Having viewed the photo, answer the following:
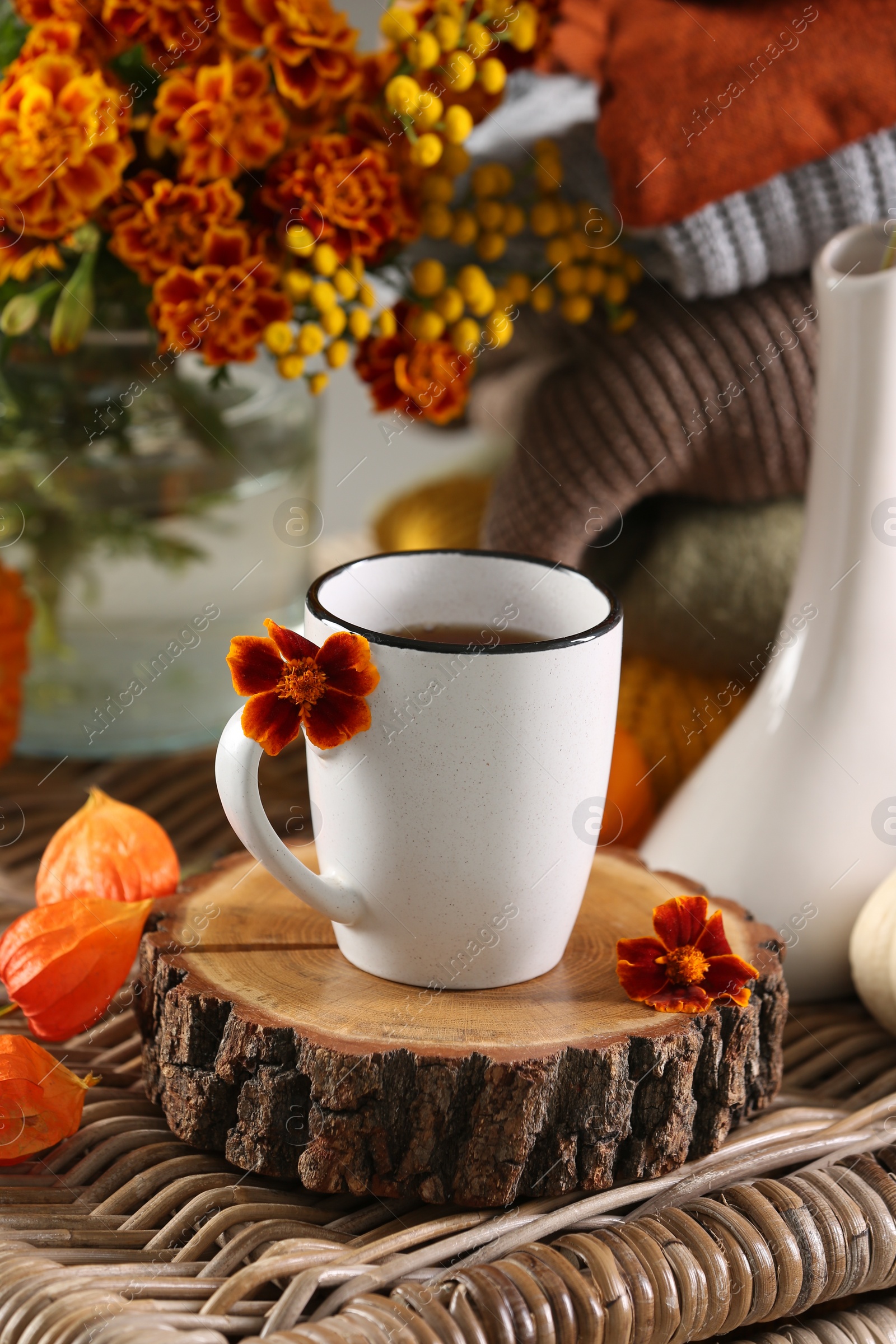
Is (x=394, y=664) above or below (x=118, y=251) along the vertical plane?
below

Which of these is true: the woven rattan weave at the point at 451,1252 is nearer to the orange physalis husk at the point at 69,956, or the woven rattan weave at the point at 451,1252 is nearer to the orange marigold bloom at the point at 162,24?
the orange physalis husk at the point at 69,956

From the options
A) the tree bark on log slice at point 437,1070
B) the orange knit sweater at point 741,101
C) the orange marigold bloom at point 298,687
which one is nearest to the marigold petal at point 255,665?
Answer: the orange marigold bloom at point 298,687

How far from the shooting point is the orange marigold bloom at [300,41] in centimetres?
57

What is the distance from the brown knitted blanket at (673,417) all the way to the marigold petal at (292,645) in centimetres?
30

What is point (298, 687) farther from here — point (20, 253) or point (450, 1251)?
point (20, 253)

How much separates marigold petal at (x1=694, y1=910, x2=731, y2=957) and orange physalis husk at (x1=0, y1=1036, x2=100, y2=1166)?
0.76 ft

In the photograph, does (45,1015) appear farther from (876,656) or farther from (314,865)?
(876,656)

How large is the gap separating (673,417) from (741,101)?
6.2 inches

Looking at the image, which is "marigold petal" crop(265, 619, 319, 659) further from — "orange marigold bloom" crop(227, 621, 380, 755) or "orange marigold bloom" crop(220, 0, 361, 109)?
"orange marigold bloom" crop(220, 0, 361, 109)

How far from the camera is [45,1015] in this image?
51 cm

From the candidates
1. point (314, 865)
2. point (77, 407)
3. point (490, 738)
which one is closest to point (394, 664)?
point (490, 738)

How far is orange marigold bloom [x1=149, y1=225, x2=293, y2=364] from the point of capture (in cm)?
60

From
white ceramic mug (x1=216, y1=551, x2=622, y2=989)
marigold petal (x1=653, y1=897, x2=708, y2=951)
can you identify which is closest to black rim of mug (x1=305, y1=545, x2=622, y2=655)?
white ceramic mug (x1=216, y1=551, x2=622, y2=989)

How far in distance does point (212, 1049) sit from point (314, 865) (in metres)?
0.11
